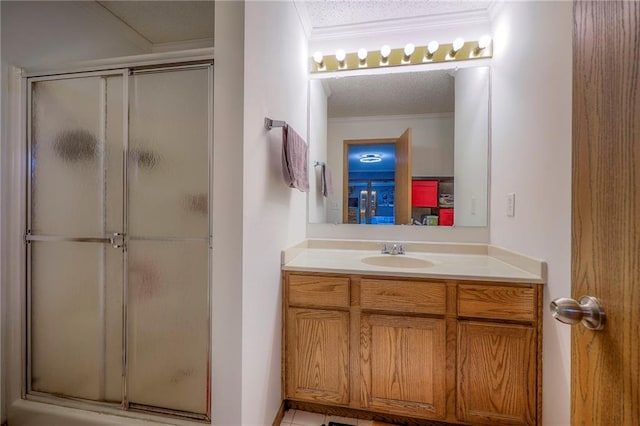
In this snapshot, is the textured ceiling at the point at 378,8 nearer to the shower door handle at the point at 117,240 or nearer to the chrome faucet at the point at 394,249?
the chrome faucet at the point at 394,249

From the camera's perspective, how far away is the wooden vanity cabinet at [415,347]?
4.25ft

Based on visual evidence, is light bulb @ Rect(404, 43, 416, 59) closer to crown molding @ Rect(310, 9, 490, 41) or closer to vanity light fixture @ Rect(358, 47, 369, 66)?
crown molding @ Rect(310, 9, 490, 41)

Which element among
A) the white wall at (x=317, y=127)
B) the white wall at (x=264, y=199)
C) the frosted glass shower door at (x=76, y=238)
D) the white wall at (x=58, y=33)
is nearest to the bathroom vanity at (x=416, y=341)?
the white wall at (x=264, y=199)

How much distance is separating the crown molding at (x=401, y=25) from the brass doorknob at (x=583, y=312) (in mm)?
2051

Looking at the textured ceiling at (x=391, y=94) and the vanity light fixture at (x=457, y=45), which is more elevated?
the vanity light fixture at (x=457, y=45)

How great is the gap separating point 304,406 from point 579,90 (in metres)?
1.80

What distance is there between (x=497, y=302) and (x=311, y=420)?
1.16 metres

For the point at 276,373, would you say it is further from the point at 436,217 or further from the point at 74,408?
the point at 436,217

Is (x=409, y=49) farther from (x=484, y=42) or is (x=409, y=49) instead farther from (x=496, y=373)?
(x=496, y=373)

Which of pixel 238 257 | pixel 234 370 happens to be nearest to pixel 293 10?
pixel 238 257

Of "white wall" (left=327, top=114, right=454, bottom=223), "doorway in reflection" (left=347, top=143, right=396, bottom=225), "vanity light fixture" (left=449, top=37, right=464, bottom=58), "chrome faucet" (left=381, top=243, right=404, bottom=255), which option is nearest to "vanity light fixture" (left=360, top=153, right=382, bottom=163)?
"doorway in reflection" (left=347, top=143, right=396, bottom=225)

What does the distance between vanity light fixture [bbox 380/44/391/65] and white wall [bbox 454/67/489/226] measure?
506mm

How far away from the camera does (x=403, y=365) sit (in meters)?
1.40

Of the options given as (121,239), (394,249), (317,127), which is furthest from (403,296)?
(121,239)
